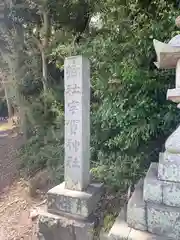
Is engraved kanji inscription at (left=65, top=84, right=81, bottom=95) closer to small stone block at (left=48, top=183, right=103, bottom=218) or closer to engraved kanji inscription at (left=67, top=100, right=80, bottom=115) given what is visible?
engraved kanji inscription at (left=67, top=100, right=80, bottom=115)

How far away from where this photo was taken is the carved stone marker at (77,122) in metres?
2.60

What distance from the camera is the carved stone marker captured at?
2598mm

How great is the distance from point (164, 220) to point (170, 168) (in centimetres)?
39

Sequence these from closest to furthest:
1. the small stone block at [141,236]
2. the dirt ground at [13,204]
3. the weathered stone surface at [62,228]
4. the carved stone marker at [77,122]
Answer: the small stone block at [141,236], the weathered stone surface at [62,228], the carved stone marker at [77,122], the dirt ground at [13,204]

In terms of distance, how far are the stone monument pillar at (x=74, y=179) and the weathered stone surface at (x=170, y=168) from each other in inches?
36.6

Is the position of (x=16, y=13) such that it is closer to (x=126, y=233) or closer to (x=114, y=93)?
(x=114, y=93)

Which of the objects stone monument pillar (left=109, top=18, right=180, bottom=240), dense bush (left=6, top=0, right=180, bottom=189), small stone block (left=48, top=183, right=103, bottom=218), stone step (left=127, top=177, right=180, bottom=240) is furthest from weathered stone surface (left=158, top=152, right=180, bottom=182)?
dense bush (left=6, top=0, right=180, bottom=189)

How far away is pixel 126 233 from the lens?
1871 millimetres

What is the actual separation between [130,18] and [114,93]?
1.22 m

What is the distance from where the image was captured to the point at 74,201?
8.36 ft

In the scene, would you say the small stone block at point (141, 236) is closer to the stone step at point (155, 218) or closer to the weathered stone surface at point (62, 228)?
the stone step at point (155, 218)

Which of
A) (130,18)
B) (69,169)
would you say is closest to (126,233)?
(69,169)

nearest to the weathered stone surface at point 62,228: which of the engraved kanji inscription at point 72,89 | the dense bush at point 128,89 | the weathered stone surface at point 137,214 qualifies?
the weathered stone surface at point 137,214

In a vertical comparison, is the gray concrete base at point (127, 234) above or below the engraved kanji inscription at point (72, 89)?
below
